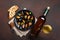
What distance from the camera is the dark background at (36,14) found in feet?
4.40

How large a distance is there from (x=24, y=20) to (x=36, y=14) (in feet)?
0.50

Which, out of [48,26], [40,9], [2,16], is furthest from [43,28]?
[2,16]

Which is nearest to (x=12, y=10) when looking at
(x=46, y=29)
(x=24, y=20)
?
(x=24, y=20)

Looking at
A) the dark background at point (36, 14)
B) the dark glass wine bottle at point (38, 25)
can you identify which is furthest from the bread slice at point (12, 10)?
the dark glass wine bottle at point (38, 25)

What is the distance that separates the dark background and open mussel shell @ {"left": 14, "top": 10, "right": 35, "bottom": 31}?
86mm

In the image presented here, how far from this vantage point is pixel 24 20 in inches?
51.8

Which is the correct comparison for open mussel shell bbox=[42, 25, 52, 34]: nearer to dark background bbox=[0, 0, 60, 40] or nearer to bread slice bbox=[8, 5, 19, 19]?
dark background bbox=[0, 0, 60, 40]

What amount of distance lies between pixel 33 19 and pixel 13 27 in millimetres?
164

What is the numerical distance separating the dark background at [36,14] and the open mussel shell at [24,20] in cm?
9

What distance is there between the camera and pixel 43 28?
4.53 feet

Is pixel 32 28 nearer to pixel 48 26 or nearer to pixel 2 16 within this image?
pixel 48 26

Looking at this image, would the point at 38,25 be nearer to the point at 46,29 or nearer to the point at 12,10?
the point at 46,29

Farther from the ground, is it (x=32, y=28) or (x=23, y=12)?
(x=23, y=12)

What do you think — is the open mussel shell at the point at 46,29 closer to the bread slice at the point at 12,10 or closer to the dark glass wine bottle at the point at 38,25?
the dark glass wine bottle at the point at 38,25
